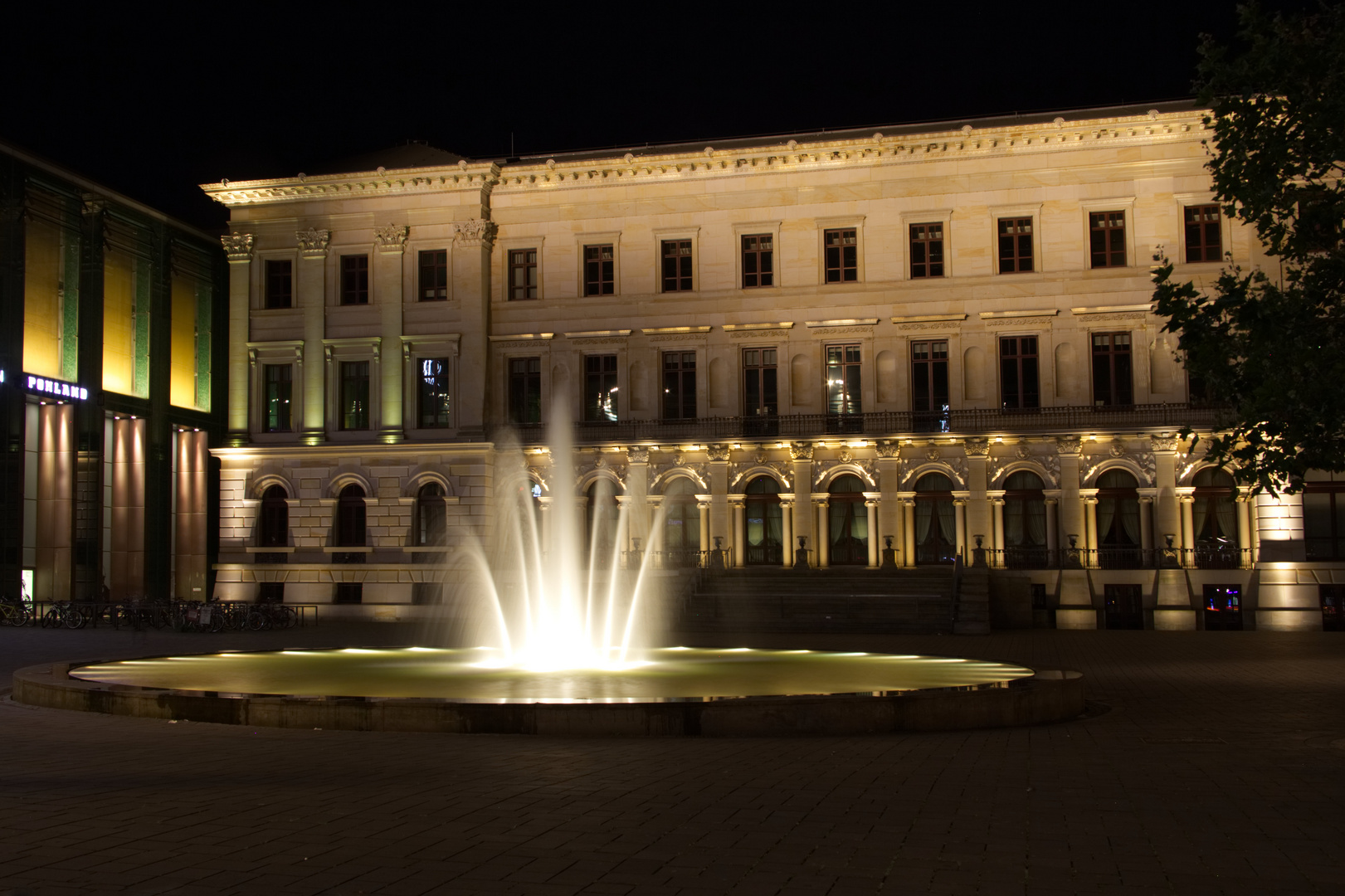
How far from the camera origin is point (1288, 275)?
13781 millimetres

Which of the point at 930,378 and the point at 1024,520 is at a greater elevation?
the point at 930,378

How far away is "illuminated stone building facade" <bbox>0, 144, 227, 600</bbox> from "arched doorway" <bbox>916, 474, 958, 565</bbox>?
26.1 meters

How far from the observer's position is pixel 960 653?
25594 millimetres

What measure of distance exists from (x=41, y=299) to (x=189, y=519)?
1079 cm

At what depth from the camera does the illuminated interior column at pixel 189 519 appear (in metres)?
47.8

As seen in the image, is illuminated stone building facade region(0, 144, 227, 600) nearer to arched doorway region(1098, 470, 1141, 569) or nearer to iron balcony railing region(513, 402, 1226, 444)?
iron balcony railing region(513, 402, 1226, 444)

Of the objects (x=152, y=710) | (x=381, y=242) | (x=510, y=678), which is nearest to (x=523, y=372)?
(x=381, y=242)

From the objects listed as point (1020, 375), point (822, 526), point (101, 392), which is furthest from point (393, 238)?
point (1020, 375)

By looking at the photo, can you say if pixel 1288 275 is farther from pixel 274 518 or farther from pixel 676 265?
pixel 274 518

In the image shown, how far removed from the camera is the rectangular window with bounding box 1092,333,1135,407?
40.4 m

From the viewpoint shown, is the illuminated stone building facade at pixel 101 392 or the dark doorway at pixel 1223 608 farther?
the illuminated stone building facade at pixel 101 392

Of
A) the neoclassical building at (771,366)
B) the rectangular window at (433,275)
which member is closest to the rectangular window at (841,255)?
the neoclassical building at (771,366)

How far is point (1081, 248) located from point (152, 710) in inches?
1329

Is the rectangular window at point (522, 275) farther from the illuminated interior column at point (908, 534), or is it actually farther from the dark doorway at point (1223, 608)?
the dark doorway at point (1223, 608)
